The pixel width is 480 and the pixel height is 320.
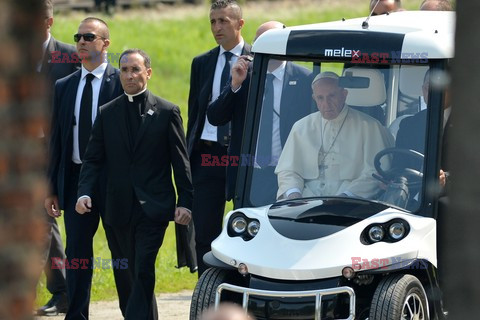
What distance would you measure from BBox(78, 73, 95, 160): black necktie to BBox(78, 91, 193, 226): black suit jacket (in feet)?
1.52

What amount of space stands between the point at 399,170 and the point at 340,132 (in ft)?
1.62

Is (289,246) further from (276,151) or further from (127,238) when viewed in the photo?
(127,238)

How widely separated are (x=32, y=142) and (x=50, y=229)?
25.9 ft

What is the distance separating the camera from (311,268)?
744cm

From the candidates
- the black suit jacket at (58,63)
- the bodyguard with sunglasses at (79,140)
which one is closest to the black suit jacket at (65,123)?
the bodyguard with sunglasses at (79,140)

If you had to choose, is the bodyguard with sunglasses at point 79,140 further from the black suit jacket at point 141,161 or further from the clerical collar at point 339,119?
the clerical collar at point 339,119

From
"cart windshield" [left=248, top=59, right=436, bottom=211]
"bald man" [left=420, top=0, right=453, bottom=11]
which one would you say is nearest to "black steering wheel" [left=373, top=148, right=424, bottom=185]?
"cart windshield" [left=248, top=59, right=436, bottom=211]

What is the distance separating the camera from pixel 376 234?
25.0 ft

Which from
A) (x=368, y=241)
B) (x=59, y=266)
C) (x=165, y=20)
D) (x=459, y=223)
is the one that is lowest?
(x=59, y=266)

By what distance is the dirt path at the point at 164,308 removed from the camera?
34.3 feet

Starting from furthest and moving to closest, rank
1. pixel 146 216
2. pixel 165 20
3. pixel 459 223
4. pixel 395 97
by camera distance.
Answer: pixel 165 20 < pixel 146 216 < pixel 395 97 < pixel 459 223

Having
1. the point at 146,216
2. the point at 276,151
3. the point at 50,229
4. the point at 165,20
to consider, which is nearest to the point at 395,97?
the point at 276,151

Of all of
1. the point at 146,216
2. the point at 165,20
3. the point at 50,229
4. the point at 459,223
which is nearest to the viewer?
A: the point at 459,223

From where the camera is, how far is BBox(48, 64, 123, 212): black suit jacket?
9.88 m
